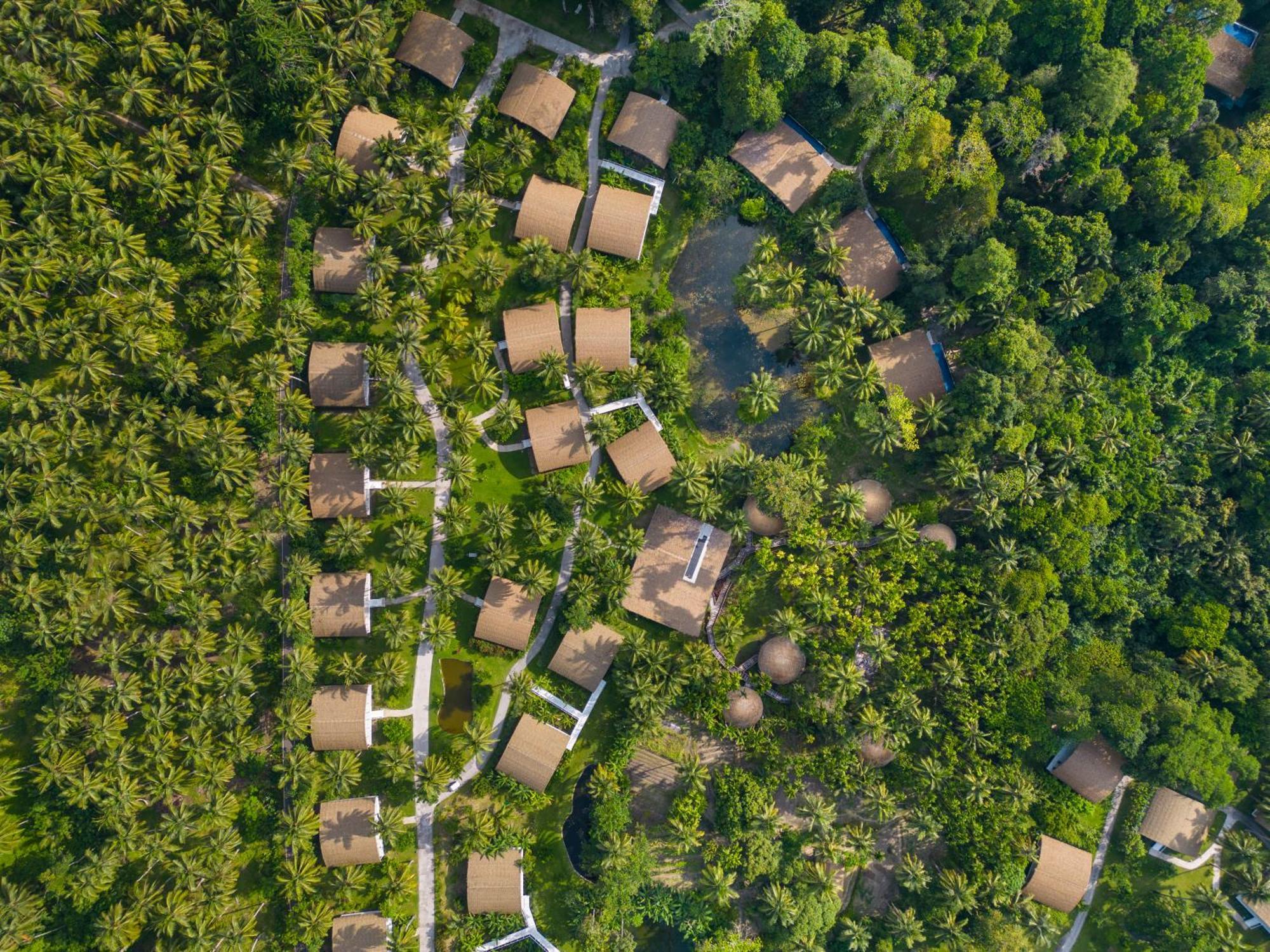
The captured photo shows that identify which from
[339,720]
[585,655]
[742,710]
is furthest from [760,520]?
[339,720]

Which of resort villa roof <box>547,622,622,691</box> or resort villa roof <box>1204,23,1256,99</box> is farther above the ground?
resort villa roof <box>1204,23,1256,99</box>

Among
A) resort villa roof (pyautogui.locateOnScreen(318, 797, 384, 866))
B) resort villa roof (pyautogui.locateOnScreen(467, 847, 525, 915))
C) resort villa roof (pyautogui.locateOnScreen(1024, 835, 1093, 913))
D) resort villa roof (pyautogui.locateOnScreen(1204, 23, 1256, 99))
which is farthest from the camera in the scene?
resort villa roof (pyautogui.locateOnScreen(1204, 23, 1256, 99))

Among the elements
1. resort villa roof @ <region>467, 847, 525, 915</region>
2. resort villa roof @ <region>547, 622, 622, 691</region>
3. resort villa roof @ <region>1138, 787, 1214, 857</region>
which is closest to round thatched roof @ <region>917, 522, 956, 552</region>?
resort villa roof @ <region>547, 622, 622, 691</region>

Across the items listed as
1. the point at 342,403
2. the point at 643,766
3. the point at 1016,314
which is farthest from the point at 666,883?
the point at 1016,314

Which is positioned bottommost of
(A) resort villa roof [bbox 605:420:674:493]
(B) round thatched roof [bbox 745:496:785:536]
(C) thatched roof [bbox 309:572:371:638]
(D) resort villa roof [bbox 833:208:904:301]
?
(C) thatched roof [bbox 309:572:371:638]

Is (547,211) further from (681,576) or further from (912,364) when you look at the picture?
(912,364)

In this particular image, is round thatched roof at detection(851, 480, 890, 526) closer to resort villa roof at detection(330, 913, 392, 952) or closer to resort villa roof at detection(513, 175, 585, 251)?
resort villa roof at detection(513, 175, 585, 251)

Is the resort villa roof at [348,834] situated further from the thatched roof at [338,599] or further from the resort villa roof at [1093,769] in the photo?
the resort villa roof at [1093,769]

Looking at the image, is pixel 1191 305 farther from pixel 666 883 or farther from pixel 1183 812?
pixel 666 883
